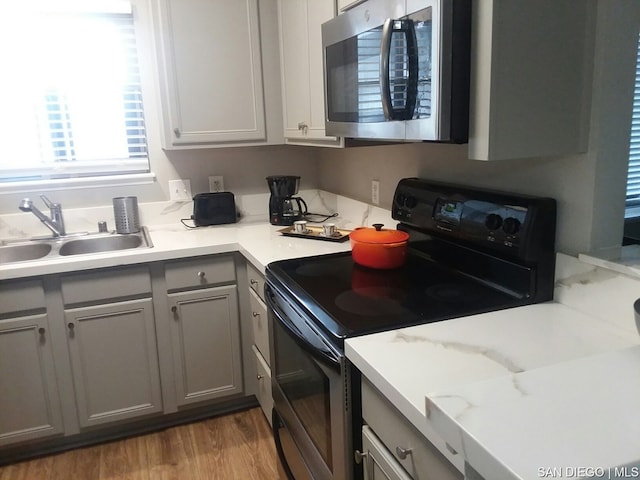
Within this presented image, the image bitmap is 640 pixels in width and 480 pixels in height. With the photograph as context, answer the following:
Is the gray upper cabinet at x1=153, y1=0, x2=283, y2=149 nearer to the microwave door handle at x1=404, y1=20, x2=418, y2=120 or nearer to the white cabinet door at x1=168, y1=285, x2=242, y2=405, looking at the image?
the white cabinet door at x1=168, y1=285, x2=242, y2=405

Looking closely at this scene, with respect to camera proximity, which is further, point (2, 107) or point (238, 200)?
point (238, 200)

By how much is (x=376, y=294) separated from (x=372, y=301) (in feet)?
0.20

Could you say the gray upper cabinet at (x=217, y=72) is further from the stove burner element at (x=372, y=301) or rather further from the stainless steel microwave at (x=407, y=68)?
the stove burner element at (x=372, y=301)

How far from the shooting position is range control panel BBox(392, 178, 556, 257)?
1.32 meters

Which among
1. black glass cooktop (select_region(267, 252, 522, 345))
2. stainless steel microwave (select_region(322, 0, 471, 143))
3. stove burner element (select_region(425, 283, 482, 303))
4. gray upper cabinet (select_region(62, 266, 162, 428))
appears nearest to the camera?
stainless steel microwave (select_region(322, 0, 471, 143))

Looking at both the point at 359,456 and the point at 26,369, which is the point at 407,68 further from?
the point at 26,369

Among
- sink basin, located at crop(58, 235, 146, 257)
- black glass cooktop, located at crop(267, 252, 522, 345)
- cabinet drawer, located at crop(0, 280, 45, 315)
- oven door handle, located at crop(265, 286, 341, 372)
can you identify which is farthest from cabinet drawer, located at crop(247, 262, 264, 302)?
cabinet drawer, located at crop(0, 280, 45, 315)

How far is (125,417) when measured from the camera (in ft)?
7.48

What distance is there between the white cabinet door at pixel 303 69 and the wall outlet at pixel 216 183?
1.57ft

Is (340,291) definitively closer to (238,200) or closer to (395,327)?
(395,327)

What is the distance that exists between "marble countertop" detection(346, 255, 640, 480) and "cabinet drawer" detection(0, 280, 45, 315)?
1489 mm

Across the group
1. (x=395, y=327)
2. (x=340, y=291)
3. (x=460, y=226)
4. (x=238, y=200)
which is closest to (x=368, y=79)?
(x=460, y=226)

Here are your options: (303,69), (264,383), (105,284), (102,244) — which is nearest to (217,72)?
(303,69)

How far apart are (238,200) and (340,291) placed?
1466 mm
